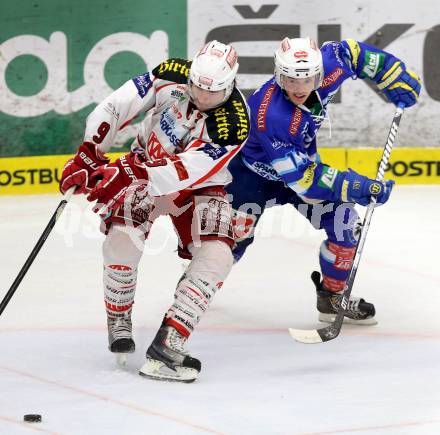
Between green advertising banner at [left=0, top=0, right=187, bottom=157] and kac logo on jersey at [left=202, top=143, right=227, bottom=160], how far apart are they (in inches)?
135

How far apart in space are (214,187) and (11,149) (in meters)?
3.36

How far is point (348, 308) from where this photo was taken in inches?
189

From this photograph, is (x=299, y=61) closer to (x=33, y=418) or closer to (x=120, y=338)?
(x=120, y=338)

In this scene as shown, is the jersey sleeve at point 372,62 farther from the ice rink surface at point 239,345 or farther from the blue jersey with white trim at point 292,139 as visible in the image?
the ice rink surface at point 239,345

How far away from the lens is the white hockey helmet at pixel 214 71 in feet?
13.1

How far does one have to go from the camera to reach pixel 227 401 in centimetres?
389

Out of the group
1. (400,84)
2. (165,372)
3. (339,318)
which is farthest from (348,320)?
(165,372)

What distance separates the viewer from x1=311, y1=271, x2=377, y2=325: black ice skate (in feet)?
15.9

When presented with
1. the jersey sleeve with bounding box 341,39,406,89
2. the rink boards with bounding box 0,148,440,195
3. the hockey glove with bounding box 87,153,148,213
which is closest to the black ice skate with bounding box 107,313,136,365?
the hockey glove with bounding box 87,153,148,213

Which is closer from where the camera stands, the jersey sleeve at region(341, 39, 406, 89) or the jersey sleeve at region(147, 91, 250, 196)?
the jersey sleeve at region(147, 91, 250, 196)

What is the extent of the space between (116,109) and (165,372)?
928 mm

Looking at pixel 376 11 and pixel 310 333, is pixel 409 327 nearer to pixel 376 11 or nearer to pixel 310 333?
pixel 310 333

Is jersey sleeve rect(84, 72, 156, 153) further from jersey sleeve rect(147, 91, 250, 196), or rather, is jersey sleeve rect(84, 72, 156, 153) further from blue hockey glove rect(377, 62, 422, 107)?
blue hockey glove rect(377, 62, 422, 107)

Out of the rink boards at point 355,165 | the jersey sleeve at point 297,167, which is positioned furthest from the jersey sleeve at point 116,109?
the rink boards at point 355,165
